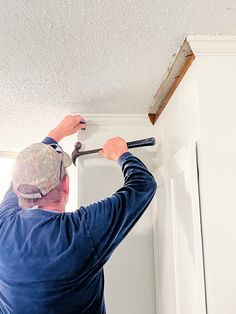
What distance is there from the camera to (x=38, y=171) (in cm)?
119

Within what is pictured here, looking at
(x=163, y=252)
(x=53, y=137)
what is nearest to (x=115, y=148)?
(x=53, y=137)

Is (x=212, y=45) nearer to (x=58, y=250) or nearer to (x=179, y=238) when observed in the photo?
(x=179, y=238)

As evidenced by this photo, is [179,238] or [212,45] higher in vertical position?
[212,45]

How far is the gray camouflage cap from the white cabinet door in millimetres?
488

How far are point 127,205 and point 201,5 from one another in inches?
26.8

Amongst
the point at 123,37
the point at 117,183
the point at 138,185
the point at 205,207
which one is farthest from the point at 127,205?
the point at 117,183

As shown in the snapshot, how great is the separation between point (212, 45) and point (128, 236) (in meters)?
1.16

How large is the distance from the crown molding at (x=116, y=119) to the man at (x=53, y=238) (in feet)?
2.89

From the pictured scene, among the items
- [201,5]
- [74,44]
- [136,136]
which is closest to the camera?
[201,5]

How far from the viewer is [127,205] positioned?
A: 1.15 metres

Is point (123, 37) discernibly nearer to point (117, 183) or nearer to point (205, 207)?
point (205, 207)

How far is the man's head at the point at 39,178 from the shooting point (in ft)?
3.89

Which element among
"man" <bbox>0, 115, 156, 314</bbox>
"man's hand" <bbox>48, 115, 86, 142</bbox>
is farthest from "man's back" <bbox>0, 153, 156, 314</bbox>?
"man's hand" <bbox>48, 115, 86, 142</bbox>

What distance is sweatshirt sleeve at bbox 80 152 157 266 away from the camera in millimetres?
1116
